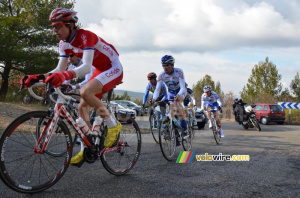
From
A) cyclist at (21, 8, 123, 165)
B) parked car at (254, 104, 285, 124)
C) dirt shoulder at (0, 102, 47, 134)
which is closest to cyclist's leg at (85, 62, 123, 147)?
cyclist at (21, 8, 123, 165)

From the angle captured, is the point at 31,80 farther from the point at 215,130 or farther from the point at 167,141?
the point at 215,130

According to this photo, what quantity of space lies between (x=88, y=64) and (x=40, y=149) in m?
1.12

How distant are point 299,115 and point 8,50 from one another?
2338 cm

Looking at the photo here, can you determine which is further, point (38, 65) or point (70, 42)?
point (38, 65)

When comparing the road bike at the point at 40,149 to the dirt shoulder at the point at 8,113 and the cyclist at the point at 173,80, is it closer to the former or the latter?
the cyclist at the point at 173,80

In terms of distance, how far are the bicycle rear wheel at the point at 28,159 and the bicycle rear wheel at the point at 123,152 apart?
71cm

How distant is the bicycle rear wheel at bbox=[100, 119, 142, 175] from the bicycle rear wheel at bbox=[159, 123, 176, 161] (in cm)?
85

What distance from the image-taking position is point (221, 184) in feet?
13.1

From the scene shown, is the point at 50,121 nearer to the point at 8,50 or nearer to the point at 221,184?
the point at 221,184

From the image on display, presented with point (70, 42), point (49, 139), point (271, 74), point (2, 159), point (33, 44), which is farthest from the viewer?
point (271, 74)

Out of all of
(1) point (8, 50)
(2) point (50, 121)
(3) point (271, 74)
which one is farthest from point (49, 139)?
(3) point (271, 74)

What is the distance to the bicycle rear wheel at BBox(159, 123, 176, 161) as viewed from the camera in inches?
221

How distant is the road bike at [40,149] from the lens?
303cm

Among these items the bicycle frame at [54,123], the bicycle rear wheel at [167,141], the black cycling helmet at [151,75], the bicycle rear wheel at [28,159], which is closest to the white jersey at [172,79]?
the bicycle rear wheel at [167,141]
